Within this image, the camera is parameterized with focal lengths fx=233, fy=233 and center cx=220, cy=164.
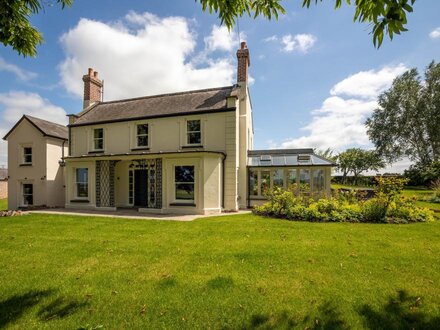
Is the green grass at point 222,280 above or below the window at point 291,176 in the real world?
below

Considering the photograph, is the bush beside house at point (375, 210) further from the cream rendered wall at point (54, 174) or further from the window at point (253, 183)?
the cream rendered wall at point (54, 174)

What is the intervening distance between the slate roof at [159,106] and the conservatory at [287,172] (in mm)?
4786

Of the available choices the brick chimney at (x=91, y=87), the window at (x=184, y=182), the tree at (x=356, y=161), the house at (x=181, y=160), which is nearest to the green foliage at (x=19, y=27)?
the house at (x=181, y=160)

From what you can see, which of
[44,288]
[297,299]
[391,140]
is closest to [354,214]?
[297,299]

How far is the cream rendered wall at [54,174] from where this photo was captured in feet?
59.3

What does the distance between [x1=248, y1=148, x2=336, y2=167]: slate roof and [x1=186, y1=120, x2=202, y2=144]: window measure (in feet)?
13.2

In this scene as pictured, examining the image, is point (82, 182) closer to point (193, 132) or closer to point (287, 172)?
point (193, 132)

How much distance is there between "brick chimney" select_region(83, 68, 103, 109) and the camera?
1967 cm

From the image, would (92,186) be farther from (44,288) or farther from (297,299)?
(297,299)

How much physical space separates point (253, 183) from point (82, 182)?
11.8m

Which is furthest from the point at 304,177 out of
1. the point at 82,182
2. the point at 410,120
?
the point at 410,120

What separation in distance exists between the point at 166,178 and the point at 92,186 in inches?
218

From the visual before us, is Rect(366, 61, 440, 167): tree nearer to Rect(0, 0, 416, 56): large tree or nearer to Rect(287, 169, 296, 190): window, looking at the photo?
Rect(287, 169, 296, 190): window

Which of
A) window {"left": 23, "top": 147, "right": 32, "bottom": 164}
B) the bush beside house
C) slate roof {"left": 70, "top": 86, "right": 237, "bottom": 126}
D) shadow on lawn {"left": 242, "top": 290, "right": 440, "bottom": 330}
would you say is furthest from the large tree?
window {"left": 23, "top": 147, "right": 32, "bottom": 164}
